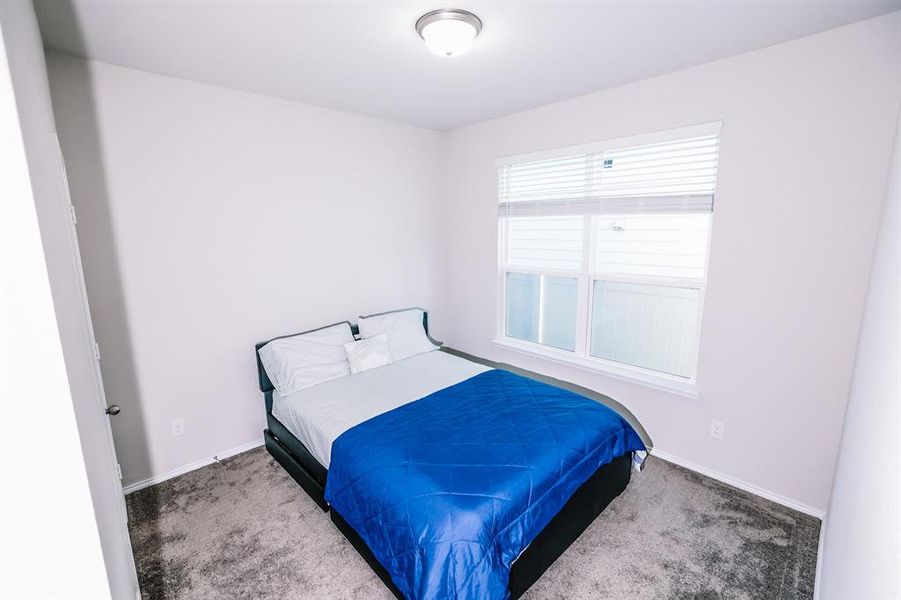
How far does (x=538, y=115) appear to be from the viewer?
3.23m

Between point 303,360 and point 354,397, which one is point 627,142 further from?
point 303,360

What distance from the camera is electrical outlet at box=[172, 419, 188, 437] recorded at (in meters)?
2.70

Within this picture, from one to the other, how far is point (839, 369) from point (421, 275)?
3.09 meters

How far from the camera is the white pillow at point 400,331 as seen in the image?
334 cm

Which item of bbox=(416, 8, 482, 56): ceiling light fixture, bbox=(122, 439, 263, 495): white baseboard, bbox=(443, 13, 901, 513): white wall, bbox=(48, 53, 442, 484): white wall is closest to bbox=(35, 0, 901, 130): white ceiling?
bbox=(416, 8, 482, 56): ceiling light fixture

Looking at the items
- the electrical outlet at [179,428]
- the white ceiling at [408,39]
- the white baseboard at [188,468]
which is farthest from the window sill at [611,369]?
the electrical outlet at [179,428]

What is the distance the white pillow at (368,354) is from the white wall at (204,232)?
450mm

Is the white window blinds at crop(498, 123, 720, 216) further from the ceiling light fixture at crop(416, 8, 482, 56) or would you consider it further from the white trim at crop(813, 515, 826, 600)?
the white trim at crop(813, 515, 826, 600)

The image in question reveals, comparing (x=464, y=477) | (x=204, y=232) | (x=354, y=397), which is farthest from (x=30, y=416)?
(x=204, y=232)

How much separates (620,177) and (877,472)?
92.0 inches

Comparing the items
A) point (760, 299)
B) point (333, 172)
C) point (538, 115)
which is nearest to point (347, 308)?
point (333, 172)

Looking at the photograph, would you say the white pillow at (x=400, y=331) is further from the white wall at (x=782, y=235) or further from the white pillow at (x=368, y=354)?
the white wall at (x=782, y=235)

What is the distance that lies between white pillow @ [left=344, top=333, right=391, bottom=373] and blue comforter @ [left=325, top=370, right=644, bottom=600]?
28.7 inches

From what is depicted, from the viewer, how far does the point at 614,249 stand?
304 centimetres
